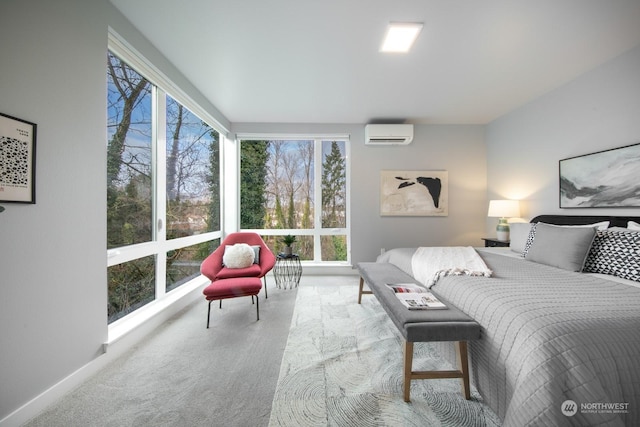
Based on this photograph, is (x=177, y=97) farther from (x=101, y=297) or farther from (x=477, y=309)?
(x=477, y=309)

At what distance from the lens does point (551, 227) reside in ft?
7.90

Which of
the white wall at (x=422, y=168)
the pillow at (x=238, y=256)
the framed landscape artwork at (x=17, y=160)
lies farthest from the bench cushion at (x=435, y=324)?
the white wall at (x=422, y=168)

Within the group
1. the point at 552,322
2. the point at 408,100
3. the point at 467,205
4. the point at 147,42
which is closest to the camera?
the point at 552,322

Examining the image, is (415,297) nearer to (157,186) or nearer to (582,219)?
(582,219)

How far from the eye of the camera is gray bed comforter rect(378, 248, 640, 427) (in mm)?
976

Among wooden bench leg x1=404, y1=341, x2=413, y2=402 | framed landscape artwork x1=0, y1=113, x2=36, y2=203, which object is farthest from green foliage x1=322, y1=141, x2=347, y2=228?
framed landscape artwork x1=0, y1=113, x2=36, y2=203

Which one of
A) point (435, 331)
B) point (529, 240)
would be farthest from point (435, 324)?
point (529, 240)

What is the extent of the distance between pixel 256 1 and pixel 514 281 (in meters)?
2.70

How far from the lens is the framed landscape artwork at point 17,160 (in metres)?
1.25

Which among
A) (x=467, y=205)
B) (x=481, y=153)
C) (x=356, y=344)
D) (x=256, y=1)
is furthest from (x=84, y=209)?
(x=481, y=153)

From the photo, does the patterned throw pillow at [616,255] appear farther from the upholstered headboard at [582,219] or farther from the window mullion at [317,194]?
the window mullion at [317,194]

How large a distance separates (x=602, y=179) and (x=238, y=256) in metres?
3.93

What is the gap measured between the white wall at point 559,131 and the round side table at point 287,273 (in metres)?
3.32

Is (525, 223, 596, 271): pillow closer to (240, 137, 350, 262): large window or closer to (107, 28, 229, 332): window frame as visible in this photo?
(240, 137, 350, 262): large window
